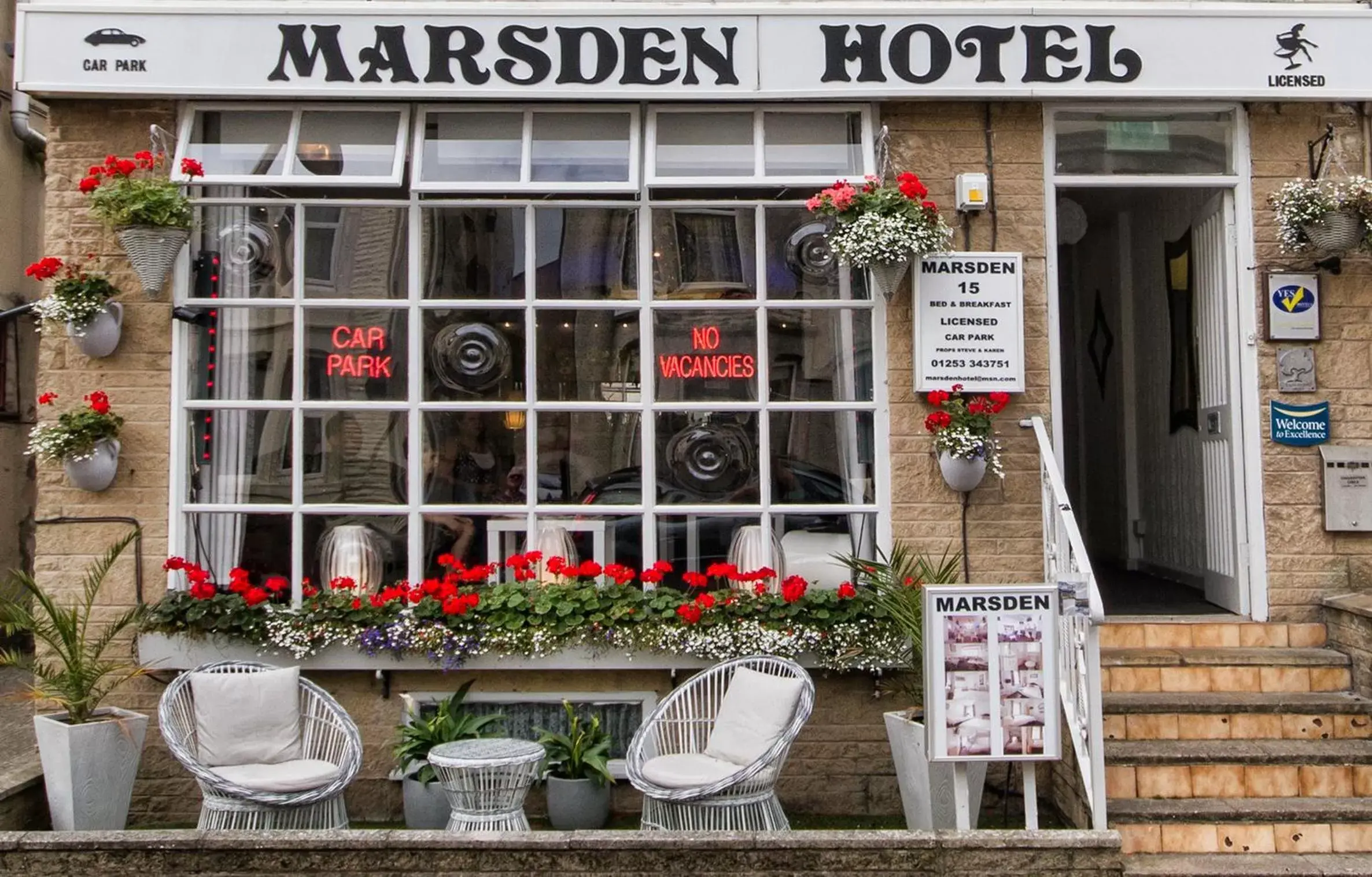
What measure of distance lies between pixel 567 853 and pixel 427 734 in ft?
4.41

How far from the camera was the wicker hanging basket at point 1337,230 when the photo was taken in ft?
20.7

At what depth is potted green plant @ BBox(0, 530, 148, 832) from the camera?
570 cm

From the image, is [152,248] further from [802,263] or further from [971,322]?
[971,322]

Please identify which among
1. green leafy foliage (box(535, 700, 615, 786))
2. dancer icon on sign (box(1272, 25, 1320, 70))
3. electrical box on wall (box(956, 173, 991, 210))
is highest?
dancer icon on sign (box(1272, 25, 1320, 70))

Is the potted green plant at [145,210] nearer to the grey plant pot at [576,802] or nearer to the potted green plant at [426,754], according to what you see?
the potted green plant at [426,754]

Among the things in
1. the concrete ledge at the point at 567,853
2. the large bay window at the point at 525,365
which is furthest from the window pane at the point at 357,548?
the concrete ledge at the point at 567,853

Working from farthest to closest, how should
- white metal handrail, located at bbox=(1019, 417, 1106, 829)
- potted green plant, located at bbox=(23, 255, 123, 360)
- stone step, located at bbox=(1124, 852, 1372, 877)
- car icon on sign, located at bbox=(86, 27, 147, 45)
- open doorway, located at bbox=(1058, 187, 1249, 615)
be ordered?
open doorway, located at bbox=(1058, 187, 1249, 615) < car icon on sign, located at bbox=(86, 27, 147, 45) < potted green plant, located at bbox=(23, 255, 123, 360) < stone step, located at bbox=(1124, 852, 1372, 877) < white metal handrail, located at bbox=(1019, 417, 1106, 829)

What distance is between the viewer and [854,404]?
6.63 metres

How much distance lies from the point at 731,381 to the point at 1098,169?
7.91ft

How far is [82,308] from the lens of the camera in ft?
→ 20.9

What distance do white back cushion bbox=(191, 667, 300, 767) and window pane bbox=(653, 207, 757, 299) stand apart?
9.56 ft

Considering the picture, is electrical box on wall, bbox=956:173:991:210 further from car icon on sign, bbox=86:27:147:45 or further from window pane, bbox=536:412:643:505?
car icon on sign, bbox=86:27:147:45

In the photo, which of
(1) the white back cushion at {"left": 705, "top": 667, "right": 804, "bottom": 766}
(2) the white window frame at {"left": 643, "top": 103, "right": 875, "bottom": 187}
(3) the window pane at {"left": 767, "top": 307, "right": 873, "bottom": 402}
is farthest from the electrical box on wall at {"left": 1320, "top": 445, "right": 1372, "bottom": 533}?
(1) the white back cushion at {"left": 705, "top": 667, "right": 804, "bottom": 766}

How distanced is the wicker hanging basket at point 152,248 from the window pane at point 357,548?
4.96 feet
